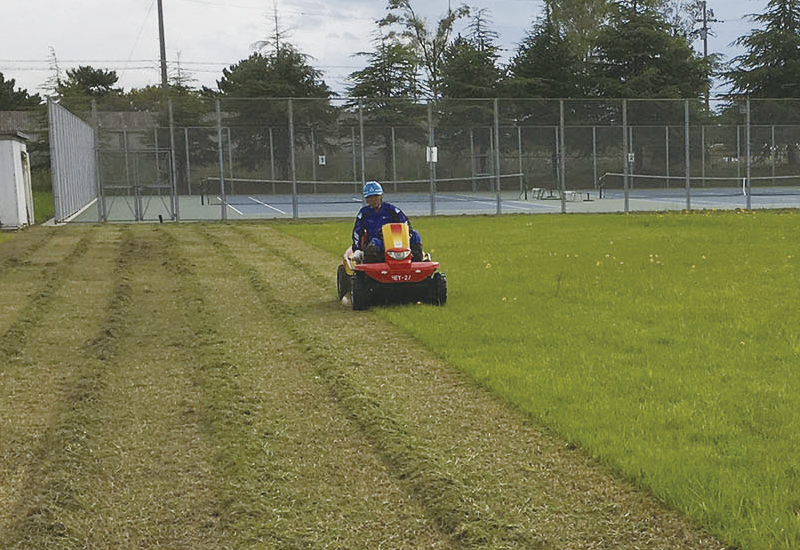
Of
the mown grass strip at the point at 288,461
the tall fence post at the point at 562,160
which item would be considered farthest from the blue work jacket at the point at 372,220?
the tall fence post at the point at 562,160

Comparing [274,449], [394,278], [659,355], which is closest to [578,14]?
[394,278]

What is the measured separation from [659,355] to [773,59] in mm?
49643

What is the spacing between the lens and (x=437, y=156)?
2858 centimetres

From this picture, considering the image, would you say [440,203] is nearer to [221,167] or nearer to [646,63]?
[221,167]

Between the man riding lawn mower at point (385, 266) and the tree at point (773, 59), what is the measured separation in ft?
149

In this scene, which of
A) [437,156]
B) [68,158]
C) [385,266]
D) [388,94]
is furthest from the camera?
[388,94]

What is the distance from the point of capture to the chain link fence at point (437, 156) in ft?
87.3

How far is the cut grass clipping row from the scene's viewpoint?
446 cm

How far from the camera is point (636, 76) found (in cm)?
4825

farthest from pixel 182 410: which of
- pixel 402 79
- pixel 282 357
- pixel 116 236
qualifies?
pixel 402 79

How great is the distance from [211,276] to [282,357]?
572 centimetres

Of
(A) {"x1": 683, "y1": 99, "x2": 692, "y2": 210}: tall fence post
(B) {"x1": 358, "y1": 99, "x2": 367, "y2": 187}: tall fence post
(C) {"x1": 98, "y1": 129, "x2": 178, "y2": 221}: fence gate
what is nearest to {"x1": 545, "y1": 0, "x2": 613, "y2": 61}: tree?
(A) {"x1": 683, "y1": 99, "x2": 692, "y2": 210}: tall fence post

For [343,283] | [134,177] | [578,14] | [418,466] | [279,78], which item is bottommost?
[418,466]

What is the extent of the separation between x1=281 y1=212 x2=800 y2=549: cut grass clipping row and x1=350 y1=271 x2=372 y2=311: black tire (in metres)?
0.30
